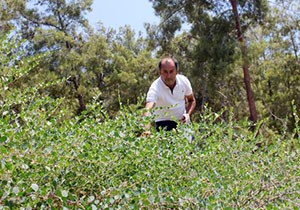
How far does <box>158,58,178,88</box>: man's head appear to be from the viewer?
325cm

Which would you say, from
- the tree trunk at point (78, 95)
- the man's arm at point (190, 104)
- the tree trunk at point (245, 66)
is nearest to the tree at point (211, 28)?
the tree trunk at point (245, 66)

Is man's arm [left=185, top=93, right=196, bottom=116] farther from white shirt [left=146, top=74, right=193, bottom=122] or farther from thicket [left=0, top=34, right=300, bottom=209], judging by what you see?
thicket [left=0, top=34, right=300, bottom=209]

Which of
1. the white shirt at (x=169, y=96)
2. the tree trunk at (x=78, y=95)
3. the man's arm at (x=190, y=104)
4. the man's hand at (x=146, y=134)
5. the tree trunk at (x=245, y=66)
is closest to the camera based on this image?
the man's hand at (x=146, y=134)

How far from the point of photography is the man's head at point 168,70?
3.25 meters

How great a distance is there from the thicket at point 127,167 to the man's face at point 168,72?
118 cm

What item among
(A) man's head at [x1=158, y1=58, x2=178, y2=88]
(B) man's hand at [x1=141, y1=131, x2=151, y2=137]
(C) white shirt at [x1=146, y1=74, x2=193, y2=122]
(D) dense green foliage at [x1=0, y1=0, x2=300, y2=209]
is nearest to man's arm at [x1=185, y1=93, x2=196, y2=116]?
(C) white shirt at [x1=146, y1=74, x2=193, y2=122]

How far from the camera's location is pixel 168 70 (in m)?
3.27

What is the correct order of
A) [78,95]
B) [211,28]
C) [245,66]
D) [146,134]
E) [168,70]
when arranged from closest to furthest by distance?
1. [146,134]
2. [168,70]
3. [245,66]
4. [211,28]
5. [78,95]

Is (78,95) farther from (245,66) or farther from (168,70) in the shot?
(168,70)

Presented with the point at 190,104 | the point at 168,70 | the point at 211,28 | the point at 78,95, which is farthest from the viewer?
the point at 78,95

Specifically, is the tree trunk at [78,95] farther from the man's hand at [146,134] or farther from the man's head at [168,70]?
the man's hand at [146,134]

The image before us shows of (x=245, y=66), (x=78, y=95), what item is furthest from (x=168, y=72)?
(x=78, y=95)

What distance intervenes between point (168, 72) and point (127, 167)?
5.36 ft

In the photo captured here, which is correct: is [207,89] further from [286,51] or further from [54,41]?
[54,41]
